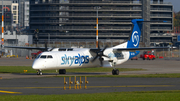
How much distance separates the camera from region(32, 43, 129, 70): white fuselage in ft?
112

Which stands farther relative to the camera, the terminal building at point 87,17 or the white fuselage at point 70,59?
the terminal building at point 87,17

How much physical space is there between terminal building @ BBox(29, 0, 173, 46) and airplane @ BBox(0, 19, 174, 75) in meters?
88.8

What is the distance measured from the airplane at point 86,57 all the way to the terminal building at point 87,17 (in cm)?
8877

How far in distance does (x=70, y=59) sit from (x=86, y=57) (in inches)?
105

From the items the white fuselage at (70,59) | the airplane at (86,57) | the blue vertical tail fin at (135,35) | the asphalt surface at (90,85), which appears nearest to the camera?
the asphalt surface at (90,85)

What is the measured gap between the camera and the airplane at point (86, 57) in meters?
34.6

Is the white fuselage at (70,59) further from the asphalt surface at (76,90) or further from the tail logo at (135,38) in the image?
the asphalt surface at (76,90)

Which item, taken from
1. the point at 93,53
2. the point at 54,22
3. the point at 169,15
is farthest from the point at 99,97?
the point at 169,15

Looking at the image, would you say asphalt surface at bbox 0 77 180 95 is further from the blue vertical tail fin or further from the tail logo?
the tail logo

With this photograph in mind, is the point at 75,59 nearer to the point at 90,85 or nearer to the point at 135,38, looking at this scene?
the point at 135,38

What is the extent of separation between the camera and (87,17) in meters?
132

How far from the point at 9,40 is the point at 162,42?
66.9 meters

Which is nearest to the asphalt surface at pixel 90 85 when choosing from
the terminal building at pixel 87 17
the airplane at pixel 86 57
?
the airplane at pixel 86 57

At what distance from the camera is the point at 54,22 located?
13200 centimetres
